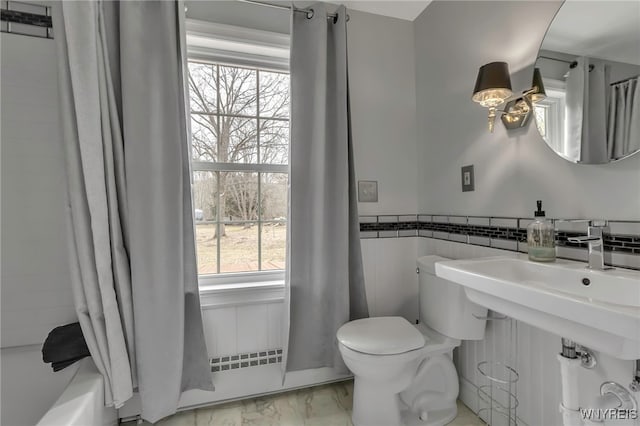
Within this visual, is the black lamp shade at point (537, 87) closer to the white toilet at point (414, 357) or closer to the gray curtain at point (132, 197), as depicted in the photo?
the white toilet at point (414, 357)

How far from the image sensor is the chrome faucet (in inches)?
39.5

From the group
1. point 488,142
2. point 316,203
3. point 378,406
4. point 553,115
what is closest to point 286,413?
point 378,406

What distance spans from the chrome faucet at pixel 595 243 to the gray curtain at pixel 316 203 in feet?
3.49

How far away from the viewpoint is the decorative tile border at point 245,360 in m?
1.68

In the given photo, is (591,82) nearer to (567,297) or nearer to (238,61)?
(567,297)

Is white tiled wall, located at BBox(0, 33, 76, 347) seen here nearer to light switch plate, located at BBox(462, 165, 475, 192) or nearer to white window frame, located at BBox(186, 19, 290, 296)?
white window frame, located at BBox(186, 19, 290, 296)

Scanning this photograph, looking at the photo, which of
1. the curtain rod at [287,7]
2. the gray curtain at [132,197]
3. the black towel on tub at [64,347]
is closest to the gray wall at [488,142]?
the curtain rod at [287,7]

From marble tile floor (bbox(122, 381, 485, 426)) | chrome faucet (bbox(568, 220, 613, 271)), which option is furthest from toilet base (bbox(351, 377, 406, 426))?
chrome faucet (bbox(568, 220, 613, 271))

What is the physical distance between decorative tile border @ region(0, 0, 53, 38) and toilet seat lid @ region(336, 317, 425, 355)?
2.10 m

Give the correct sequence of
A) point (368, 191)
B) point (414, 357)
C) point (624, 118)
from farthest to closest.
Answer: point (368, 191) → point (414, 357) → point (624, 118)

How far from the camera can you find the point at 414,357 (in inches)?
55.3

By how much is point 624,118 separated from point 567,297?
705 millimetres

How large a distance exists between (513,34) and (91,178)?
78.9 inches

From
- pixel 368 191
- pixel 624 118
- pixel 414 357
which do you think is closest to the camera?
pixel 624 118
